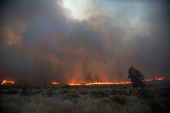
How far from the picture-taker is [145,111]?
900cm

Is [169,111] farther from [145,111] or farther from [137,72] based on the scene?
[137,72]

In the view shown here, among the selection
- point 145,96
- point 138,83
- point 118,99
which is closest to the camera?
point 118,99

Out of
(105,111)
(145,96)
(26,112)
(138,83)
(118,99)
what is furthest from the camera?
(138,83)

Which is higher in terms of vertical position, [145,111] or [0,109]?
[0,109]

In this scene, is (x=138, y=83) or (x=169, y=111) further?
(x=138, y=83)

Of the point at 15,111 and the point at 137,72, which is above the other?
the point at 137,72

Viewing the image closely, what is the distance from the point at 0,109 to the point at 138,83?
164 feet

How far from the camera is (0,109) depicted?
870 cm

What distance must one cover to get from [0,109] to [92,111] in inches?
402

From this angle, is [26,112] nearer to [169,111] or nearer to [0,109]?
[0,109]

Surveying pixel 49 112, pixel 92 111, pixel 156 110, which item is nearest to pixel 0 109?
pixel 49 112

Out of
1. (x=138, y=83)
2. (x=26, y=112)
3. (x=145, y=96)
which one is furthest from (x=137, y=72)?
(x=26, y=112)

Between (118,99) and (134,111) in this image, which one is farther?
(118,99)

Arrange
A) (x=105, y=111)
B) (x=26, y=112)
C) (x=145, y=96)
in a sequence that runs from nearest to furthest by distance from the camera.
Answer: (x=26, y=112), (x=105, y=111), (x=145, y=96)
